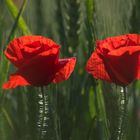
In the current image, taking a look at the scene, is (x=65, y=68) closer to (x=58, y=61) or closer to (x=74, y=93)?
(x=58, y=61)

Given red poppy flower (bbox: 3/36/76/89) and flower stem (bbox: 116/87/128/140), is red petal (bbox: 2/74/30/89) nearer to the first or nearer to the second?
red poppy flower (bbox: 3/36/76/89)

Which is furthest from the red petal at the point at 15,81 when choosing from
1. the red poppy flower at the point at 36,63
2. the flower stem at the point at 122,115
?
the flower stem at the point at 122,115

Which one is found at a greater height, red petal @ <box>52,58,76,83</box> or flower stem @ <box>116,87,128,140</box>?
red petal @ <box>52,58,76,83</box>

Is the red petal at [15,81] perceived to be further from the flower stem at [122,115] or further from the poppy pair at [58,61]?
the flower stem at [122,115]

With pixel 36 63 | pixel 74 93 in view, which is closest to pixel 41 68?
pixel 36 63

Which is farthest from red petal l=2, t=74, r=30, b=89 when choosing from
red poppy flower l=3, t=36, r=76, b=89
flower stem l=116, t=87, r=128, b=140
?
flower stem l=116, t=87, r=128, b=140
